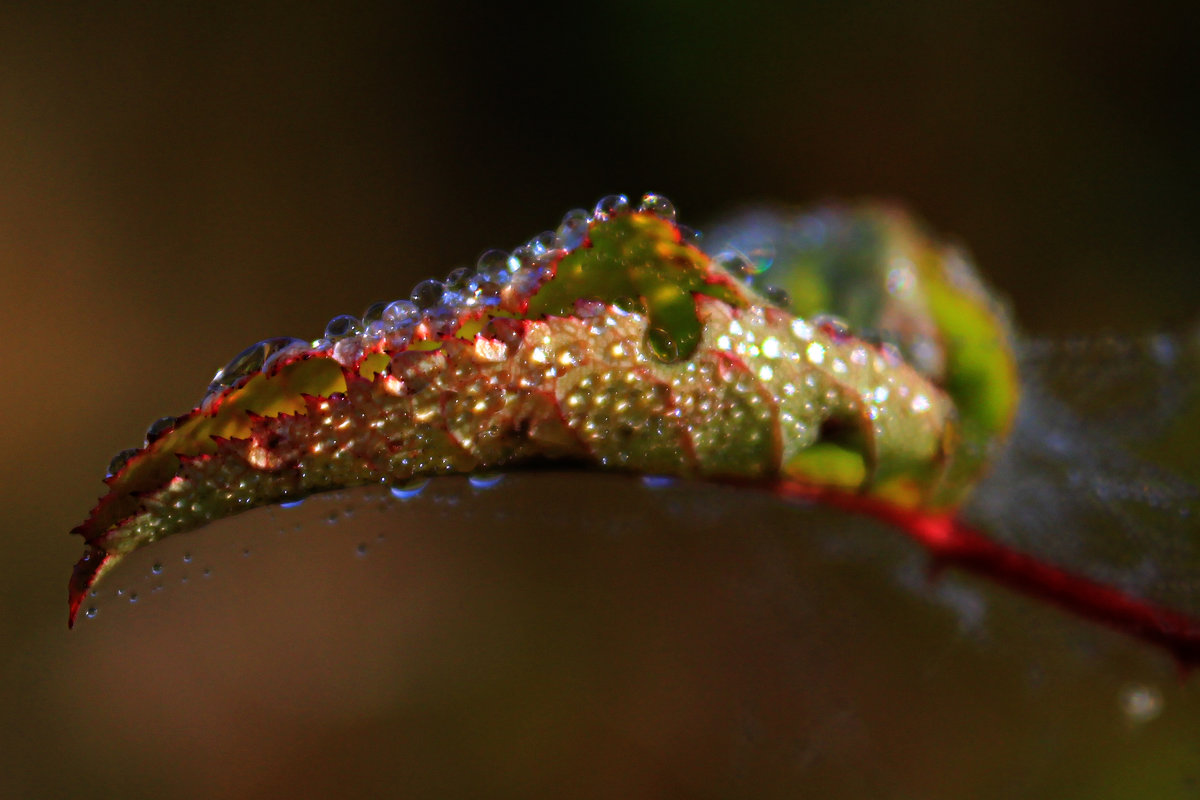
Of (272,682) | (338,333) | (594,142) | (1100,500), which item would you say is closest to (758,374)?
(338,333)

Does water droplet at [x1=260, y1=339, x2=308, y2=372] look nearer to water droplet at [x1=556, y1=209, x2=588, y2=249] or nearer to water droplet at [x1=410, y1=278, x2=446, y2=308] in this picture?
water droplet at [x1=410, y1=278, x2=446, y2=308]

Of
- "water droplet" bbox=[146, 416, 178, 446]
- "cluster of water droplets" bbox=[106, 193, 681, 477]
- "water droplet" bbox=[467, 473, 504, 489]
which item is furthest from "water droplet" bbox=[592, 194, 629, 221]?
"water droplet" bbox=[146, 416, 178, 446]

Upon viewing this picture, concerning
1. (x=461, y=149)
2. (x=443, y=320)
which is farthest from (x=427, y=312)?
(x=461, y=149)

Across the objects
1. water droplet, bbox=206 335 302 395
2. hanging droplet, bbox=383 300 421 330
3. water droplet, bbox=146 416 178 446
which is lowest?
water droplet, bbox=146 416 178 446

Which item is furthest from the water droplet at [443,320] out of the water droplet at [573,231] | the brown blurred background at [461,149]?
the brown blurred background at [461,149]

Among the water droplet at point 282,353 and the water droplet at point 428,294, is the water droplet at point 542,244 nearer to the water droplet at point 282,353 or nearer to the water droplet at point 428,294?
the water droplet at point 428,294

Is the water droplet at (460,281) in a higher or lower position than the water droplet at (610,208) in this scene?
lower

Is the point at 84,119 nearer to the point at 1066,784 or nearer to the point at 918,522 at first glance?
the point at 918,522

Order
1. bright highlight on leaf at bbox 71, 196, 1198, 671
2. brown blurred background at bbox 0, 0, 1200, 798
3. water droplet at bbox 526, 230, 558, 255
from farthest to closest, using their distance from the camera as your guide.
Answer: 1. brown blurred background at bbox 0, 0, 1200, 798
2. water droplet at bbox 526, 230, 558, 255
3. bright highlight on leaf at bbox 71, 196, 1198, 671
